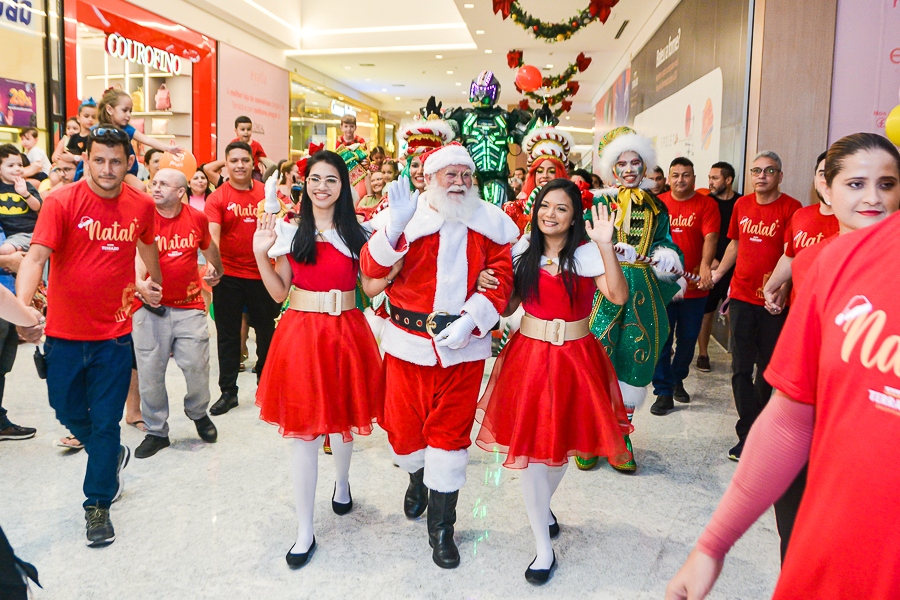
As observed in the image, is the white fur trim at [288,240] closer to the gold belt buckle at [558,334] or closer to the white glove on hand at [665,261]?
the gold belt buckle at [558,334]

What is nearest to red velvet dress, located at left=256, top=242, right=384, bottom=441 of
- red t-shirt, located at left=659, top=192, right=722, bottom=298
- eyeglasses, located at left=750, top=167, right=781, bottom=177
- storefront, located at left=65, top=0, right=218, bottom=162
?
eyeglasses, located at left=750, top=167, right=781, bottom=177

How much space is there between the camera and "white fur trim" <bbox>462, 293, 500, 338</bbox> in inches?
97.4

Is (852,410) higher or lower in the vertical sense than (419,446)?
higher

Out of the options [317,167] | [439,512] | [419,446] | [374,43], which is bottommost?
[439,512]

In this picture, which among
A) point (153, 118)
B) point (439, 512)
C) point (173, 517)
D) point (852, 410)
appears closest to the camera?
point (852, 410)

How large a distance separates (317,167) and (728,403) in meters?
3.56

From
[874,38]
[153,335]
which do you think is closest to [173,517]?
[153,335]

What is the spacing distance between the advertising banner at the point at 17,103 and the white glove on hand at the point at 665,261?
7.29 m

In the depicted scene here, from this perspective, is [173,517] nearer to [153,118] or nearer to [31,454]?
[31,454]

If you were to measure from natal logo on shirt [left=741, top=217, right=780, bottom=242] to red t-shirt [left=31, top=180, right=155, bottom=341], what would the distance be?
11.3 ft

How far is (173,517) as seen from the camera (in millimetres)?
2906

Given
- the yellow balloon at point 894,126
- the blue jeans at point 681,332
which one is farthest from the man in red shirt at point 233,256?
the yellow balloon at point 894,126

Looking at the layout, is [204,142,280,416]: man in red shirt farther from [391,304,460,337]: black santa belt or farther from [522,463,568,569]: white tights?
[522,463,568,569]: white tights

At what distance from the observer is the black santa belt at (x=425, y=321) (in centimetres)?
249
